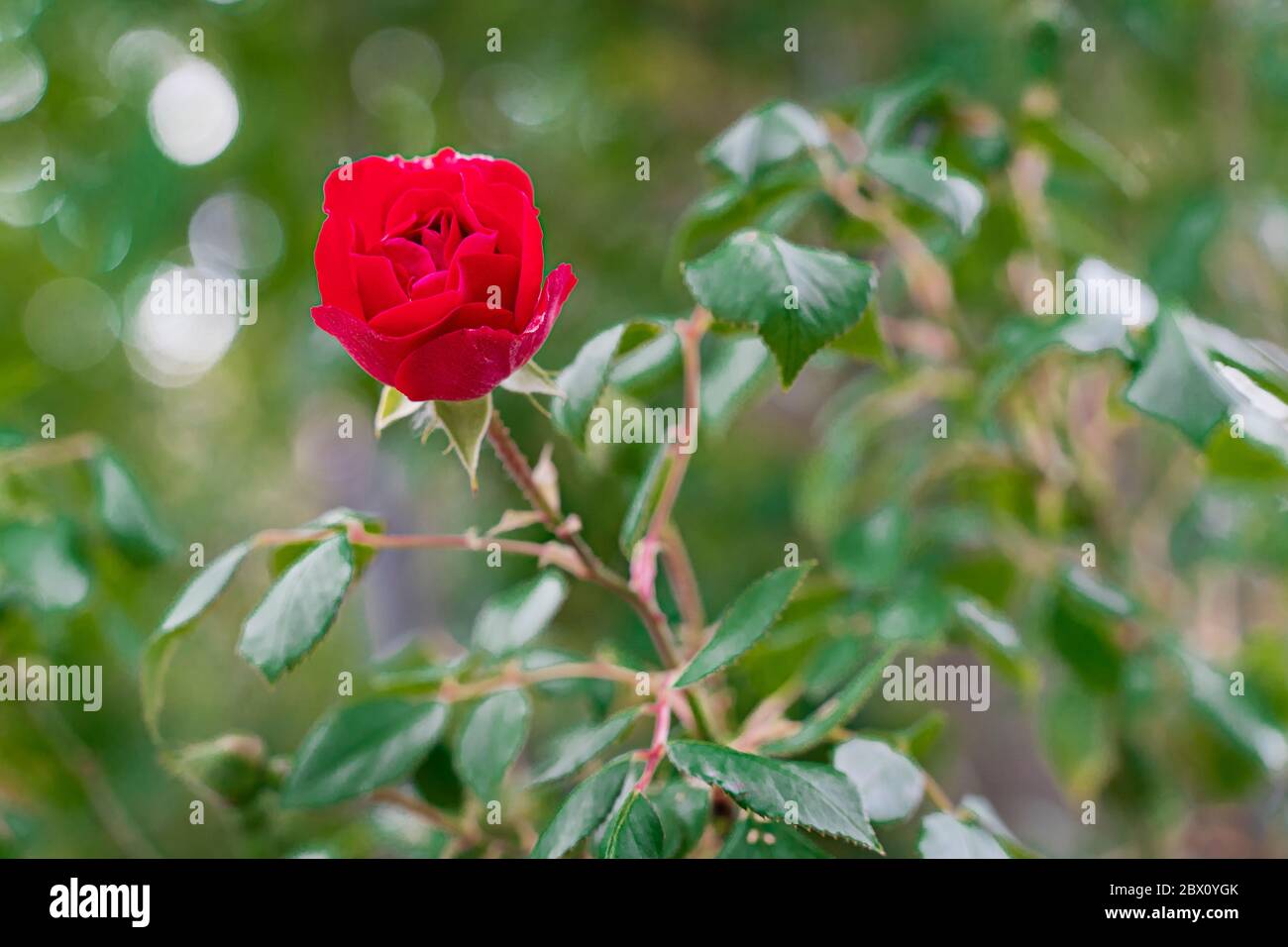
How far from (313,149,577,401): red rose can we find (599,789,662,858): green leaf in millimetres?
145

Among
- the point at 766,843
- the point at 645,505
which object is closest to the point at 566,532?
the point at 645,505

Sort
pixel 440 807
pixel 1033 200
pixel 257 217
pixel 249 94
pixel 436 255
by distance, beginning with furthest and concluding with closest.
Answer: pixel 257 217, pixel 249 94, pixel 1033 200, pixel 440 807, pixel 436 255

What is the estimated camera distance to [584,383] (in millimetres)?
366

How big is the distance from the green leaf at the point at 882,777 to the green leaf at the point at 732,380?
169 mm

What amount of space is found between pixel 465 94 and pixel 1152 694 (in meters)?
1.02

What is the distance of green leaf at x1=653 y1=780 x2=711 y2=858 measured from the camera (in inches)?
14.4

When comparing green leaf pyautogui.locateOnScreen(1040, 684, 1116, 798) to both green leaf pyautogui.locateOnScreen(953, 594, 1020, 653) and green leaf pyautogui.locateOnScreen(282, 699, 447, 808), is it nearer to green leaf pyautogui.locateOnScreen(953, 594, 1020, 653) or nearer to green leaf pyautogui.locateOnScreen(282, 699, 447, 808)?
green leaf pyautogui.locateOnScreen(953, 594, 1020, 653)

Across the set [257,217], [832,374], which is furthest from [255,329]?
[832,374]

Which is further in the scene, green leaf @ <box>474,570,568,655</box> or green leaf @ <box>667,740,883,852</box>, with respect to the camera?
green leaf @ <box>474,570,568,655</box>

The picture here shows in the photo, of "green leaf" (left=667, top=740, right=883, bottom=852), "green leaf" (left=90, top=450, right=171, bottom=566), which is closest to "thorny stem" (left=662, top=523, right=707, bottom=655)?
"green leaf" (left=667, top=740, right=883, bottom=852)

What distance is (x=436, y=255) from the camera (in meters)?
0.32

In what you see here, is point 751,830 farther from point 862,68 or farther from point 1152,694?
point 862,68

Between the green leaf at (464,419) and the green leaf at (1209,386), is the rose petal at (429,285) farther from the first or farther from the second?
the green leaf at (1209,386)
